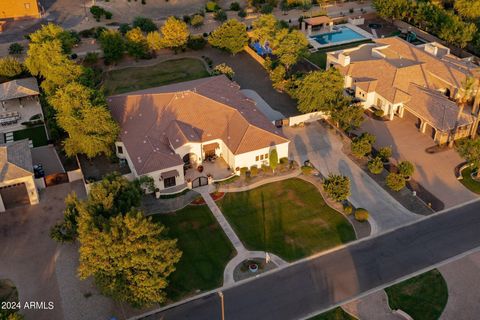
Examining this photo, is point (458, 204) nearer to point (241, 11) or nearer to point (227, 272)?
point (227, 272)

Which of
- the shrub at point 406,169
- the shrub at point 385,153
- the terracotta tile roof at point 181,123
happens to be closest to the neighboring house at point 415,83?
the shrub at point 385,153

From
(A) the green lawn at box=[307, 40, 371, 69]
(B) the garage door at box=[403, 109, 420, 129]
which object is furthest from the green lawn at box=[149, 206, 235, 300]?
(A) the green lawn at box=[307, 40, 371, 69]

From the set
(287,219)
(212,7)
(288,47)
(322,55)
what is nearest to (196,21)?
(212,7)

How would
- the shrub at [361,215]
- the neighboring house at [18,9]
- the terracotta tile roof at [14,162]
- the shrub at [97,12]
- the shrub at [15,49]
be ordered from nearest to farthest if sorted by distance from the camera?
the shrub at [361,215]
the terracotta tile roof at [14,162]
the shrub at [15,49]
the shrub at [97,12]
the neighboring house at [18,9]

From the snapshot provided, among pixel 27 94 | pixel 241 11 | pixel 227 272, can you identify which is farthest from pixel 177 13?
pixel 227 272

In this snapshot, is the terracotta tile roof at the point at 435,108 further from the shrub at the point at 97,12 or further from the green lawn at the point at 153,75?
the shrub at the point at 97,12
